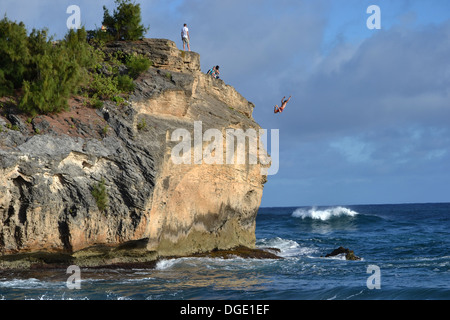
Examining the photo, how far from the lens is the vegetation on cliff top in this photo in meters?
19.2

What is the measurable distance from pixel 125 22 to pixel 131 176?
8.10 m

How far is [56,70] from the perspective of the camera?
19.5 m

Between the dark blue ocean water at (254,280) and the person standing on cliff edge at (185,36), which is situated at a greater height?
the person standing on cliff edge at (185,36)

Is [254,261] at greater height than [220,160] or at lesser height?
lesser

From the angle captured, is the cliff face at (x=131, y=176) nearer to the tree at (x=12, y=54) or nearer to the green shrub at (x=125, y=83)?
the green shrub at (x=125, y=83)

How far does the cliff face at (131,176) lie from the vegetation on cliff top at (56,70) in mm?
553

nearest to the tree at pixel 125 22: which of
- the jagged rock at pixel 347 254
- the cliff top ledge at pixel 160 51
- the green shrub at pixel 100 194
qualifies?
the cliff top ledge at pixel 160 51

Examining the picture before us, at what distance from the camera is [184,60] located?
2392 centimetres

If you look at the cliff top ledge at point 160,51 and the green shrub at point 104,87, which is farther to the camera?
the cliff top ledge at point 160,51

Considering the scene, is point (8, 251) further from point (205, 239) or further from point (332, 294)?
point (332, 294)

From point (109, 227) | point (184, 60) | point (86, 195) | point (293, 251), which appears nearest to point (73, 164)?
point (86, 195)

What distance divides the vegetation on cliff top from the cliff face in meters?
0.55

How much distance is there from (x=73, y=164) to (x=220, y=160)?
268 inches

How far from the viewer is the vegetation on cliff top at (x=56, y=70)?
19219mm
